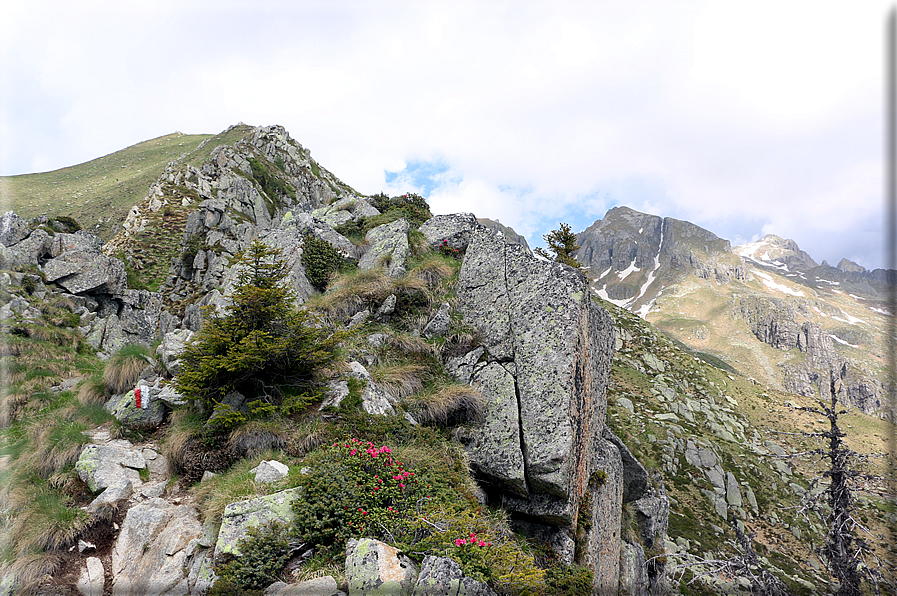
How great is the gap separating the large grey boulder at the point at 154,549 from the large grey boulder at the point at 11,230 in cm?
2492

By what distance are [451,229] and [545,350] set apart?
801 cm

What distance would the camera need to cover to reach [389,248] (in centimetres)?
1588

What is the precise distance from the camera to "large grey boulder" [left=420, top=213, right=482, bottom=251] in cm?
1619

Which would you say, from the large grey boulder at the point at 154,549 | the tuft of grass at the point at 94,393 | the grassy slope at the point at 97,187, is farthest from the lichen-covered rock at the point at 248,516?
the grassy slope at the point at 97,187

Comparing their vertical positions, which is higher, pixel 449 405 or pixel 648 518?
pixel 449 405

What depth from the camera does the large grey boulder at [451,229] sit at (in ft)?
53.1

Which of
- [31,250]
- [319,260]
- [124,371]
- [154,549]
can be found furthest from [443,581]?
[31,250]

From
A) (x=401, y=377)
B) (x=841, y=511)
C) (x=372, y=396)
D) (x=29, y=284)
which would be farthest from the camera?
(x=29, y=284)

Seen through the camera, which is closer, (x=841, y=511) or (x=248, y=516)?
(x=248, y=516)

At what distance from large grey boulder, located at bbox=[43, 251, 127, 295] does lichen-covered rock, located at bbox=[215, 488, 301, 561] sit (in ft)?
80.9

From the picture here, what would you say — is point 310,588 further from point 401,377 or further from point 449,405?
point 401,377

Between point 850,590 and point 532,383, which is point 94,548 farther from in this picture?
point 850,590

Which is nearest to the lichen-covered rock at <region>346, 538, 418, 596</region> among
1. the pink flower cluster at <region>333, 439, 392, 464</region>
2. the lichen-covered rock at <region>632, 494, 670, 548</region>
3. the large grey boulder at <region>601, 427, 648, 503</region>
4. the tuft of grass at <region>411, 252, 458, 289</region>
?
the pink flower cluster at <region>333, 439, 392, 464</region>

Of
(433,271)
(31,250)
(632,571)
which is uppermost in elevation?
(31,250)
